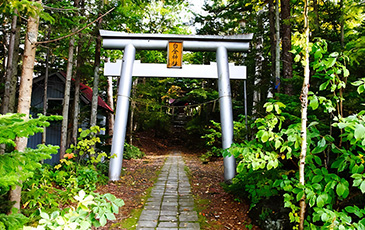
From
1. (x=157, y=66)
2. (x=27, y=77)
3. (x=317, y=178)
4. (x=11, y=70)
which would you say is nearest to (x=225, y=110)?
(x=157, y=66)

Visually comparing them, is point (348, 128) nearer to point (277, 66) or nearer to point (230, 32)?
point (277, 66)

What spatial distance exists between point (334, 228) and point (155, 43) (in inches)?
264

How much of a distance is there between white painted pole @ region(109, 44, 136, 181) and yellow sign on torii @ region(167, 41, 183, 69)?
3.93 ft

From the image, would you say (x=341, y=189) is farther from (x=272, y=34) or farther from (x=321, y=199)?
(x=272, y=34)

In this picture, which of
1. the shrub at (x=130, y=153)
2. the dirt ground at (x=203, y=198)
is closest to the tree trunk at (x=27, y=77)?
the dirt ground at (x=203, y=198)

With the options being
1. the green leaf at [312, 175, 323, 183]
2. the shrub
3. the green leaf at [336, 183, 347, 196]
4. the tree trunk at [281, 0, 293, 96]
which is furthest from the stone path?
the shrub

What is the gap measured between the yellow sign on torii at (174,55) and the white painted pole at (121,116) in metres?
1.20

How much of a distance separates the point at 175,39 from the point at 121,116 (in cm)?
295

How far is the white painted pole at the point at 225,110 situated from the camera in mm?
6625

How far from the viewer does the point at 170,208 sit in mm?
5055

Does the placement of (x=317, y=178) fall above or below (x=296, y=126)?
below

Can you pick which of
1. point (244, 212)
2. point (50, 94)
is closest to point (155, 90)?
point (50, 94)

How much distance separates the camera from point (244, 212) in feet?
14.9

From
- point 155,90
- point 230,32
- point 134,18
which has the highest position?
point 230,32
